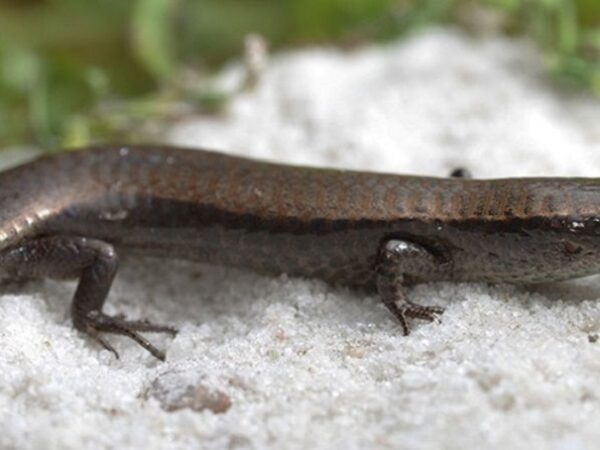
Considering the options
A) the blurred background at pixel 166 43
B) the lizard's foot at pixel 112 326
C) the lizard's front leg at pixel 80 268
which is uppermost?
the blurred background at pixel 166 43

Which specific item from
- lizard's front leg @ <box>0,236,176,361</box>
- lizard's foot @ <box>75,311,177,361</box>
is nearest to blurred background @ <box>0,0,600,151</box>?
lizard's front leg @ <box>0,236,176,361</box>

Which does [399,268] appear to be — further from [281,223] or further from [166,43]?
[166,43]

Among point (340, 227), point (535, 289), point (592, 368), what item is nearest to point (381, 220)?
point (340, 227)

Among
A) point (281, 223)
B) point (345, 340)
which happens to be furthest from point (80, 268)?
point (345, 340)

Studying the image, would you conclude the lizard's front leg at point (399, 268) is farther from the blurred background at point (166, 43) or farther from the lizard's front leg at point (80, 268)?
the blurred background at point (166, 43)

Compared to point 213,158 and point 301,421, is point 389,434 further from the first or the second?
point 213,158

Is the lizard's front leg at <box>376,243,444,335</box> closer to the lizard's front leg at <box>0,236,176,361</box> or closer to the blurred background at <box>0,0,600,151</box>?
the lizard's front leg at <box>0,236,176,361</box>

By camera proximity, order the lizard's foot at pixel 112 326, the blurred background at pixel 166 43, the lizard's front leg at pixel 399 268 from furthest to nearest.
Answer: the blurred background at pixel 166 43 → the lizard's foot at pixel 112 326 → the lizard's front leg at pixel 399 268

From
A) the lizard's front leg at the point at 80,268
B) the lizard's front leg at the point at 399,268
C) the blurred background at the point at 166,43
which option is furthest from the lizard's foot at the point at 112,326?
the blurred background at the point at 166,43
